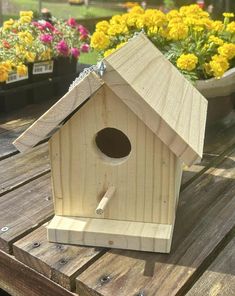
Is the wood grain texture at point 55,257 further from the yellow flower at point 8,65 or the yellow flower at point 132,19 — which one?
the yellow flower at point 132,19

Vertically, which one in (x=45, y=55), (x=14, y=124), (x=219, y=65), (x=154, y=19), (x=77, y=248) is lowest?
(x=14, y=124)

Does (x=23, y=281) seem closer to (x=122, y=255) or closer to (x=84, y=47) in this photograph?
(x=122, y=255)

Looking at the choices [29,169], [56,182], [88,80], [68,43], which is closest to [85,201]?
[56,182]

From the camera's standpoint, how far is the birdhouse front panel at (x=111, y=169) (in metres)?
1.03

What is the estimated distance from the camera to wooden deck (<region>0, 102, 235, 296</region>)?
0.98 m

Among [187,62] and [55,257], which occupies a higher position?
[187,62]

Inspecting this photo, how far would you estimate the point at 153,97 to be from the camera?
0.98m

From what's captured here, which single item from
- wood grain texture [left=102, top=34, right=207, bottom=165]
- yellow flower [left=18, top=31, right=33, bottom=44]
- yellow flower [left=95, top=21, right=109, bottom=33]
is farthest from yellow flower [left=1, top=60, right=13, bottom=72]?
wood grain texture [left=102, top=34, right=207, bottom=165]

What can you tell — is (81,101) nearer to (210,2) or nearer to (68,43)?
(68,43)

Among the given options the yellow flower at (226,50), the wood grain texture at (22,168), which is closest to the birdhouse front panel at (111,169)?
the wood grain texture at (22,168)

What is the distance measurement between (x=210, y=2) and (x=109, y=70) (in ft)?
27.5

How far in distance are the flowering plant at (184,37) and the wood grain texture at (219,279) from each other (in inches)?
31.2

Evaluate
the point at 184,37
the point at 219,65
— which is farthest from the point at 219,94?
the point at 184,37

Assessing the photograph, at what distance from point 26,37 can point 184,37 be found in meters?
0.74
